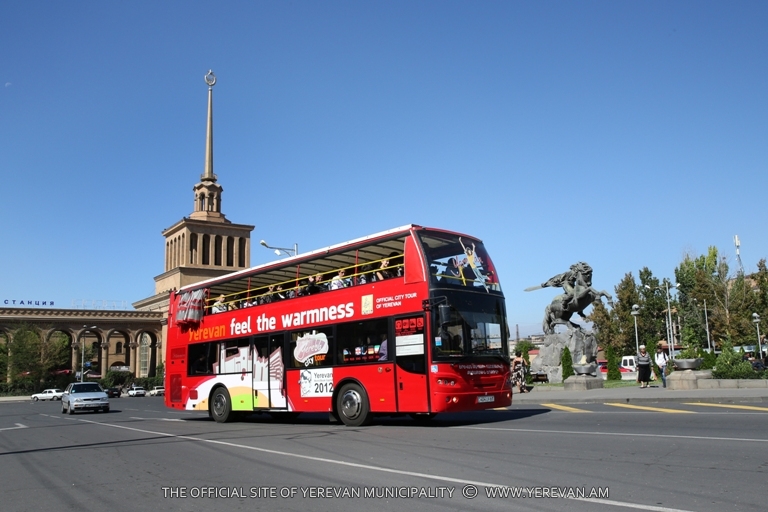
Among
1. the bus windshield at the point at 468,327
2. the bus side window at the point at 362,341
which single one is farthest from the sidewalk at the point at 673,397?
the bus side window at the point at 362,341

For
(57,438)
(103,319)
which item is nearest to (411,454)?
(57,438)

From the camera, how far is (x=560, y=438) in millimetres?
10953

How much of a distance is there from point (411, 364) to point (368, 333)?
1453mm

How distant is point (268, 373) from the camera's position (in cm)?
1736

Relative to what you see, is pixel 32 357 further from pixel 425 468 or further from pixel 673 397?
pixel 425 468

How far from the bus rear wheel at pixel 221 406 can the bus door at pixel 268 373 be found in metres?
1.39

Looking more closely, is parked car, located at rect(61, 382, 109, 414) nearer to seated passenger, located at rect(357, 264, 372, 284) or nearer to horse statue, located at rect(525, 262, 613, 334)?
seated passenger, located at rect(357, 264, 372, 284)

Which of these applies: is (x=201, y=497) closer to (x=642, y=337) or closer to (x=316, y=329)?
(x=316, y=329)

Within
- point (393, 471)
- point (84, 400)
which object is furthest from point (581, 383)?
point (84, 400)

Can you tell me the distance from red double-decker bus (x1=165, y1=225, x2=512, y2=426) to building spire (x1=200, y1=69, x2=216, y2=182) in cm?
8405

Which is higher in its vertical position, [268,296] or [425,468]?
[268,296]

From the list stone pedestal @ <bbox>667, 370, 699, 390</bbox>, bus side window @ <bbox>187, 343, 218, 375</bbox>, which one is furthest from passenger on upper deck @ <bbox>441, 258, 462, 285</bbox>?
stone pedestal @ <bbox>667, 370, 699, 390</bbox>

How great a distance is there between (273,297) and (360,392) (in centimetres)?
418

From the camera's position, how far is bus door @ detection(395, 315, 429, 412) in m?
13.5
